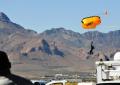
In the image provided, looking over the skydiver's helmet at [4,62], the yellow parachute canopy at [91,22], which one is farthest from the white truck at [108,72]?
the skydiver's helmet at [4,62]

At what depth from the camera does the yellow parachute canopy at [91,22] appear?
1349 inches

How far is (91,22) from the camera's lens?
1334 inches

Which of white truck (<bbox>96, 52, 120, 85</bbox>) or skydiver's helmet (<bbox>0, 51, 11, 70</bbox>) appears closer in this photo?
skydiver's helmet (<bbox>0, 51, 11, 70</bbox>)

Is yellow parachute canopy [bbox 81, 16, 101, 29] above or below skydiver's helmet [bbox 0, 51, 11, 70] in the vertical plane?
above

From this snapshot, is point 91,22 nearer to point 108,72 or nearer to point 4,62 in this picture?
point 108,72

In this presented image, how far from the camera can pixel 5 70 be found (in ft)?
16.5

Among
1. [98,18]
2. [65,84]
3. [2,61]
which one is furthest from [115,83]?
[98,18]

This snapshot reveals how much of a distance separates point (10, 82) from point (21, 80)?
0.45 feet

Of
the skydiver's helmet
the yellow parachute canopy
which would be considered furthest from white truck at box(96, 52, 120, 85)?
the skydiver's helmet

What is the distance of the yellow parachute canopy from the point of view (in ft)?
112

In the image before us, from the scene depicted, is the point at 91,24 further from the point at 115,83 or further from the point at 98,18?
the point at 115,83

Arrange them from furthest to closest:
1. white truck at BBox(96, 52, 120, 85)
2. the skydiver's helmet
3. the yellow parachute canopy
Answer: the yellow parachute canopy
white truck at BBox(96, 52, 120, 85)
the skydiver's helmet

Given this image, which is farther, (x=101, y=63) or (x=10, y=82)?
(x=101, y=63)

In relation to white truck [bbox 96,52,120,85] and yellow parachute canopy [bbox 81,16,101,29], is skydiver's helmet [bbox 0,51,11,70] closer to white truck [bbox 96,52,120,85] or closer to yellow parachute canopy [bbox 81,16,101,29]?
white truck [bbox 96,52,120,85]
